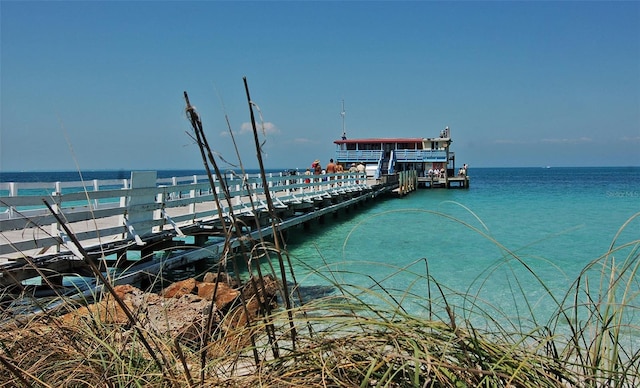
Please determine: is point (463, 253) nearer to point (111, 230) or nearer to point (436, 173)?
point (111, 230)

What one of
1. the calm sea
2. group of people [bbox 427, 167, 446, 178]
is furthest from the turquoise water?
group of people [bbox 427, 167, 446, 178]

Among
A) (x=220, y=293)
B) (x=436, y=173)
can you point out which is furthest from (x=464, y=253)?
(x=436, y=173)

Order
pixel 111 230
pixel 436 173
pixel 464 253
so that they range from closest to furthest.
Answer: pixel 111 230 → pixel 464 253 → pixel 436 173

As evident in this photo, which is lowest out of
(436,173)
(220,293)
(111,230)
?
(220,293)

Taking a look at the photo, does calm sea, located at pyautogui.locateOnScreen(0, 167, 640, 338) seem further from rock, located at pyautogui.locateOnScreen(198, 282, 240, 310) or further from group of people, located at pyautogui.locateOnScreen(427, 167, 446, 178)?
group of people, located at pyautogui.locateOnScreen(427, 167, 446, 178)

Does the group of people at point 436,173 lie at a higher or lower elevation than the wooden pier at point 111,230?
lower

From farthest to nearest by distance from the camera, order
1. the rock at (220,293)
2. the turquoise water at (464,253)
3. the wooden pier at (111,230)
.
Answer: the turquoise water at (464,253)
the rock at (220,293)
the wooden pier at (111,230)

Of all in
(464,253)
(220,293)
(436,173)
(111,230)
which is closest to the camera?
(220,293)

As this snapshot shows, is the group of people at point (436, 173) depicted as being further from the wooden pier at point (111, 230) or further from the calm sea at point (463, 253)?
the wooden pier at point (111, 230)

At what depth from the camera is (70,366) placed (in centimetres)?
183

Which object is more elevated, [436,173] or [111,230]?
[111,230]

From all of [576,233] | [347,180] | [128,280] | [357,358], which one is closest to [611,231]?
[576,233]

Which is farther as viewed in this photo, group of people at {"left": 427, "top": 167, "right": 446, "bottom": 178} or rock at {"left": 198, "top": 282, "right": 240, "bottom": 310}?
group of people at {"left": 427, "top": 167, "right": 446, "bottom": 178}

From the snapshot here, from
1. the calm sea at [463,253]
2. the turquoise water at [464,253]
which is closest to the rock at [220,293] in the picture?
the calm sea at [463,253]
